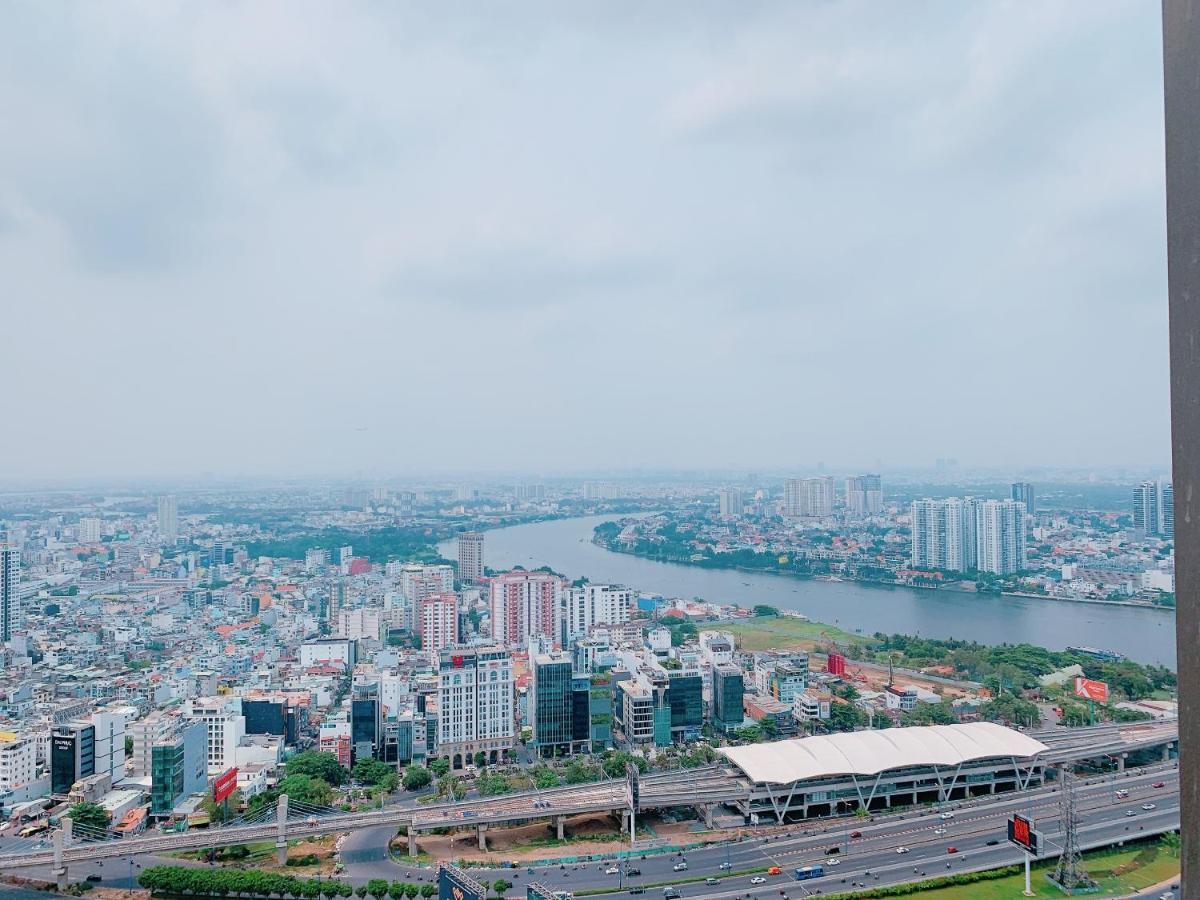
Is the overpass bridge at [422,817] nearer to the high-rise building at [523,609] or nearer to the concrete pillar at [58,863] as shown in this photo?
the concrete pillar at [58,863]

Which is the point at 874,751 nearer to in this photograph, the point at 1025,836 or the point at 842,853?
the point at 842,853

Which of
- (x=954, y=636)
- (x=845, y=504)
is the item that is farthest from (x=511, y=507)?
(x=954, y=636)

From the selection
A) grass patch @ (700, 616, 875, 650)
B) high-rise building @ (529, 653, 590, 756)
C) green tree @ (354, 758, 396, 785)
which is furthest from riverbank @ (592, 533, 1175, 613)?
green tree @ (354, 758, 396, 785)

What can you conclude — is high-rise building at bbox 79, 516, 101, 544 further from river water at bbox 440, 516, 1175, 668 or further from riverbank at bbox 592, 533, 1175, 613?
riverbank at bbox 592, 533, 1175, 613

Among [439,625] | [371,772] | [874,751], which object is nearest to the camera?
[874,751]

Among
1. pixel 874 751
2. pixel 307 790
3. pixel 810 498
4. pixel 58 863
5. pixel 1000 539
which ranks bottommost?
pixel 307 790

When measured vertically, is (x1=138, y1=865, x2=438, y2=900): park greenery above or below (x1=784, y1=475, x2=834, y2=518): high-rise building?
below

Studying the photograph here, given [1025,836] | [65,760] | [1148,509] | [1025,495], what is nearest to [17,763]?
[65,760]
